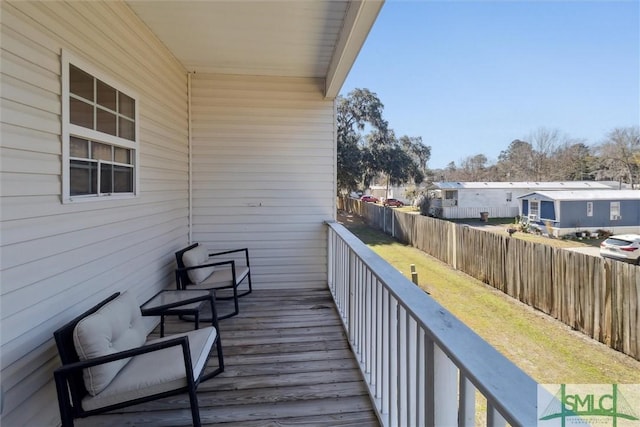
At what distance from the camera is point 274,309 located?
3543 mm

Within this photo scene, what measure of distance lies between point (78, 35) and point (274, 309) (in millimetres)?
2902

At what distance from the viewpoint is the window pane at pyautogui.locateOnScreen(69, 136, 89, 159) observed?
1934 mm

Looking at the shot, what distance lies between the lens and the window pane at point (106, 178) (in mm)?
2278

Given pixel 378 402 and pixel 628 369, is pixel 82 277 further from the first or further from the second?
pixel 628 369

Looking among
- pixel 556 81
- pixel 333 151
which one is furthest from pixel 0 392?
pixel 556 81

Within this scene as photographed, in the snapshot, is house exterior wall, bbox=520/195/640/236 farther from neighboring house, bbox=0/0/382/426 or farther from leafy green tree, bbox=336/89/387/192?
neighboring house, bbox=0/0/382/426

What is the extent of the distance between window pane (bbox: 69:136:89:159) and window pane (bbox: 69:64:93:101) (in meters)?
0.29

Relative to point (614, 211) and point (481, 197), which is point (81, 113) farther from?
point (481, 197)

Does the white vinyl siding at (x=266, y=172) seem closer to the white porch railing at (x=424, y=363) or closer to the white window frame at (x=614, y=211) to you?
the white porch railing at (x=424, y=363)

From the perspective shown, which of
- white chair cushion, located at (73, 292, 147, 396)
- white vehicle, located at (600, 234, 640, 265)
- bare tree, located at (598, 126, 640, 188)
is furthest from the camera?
bare tree, located at (598, 126, 640, 188)

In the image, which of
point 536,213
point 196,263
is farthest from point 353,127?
point 196,263

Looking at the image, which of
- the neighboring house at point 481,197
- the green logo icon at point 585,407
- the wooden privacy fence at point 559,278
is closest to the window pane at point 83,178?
the green logo icon at point 585,407

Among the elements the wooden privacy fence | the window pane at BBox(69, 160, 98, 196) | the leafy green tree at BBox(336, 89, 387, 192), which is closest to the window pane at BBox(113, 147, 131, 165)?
the window pane at BBox(69, 160, 98, 196)

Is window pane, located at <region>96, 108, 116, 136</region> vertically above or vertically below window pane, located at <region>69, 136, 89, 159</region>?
above
